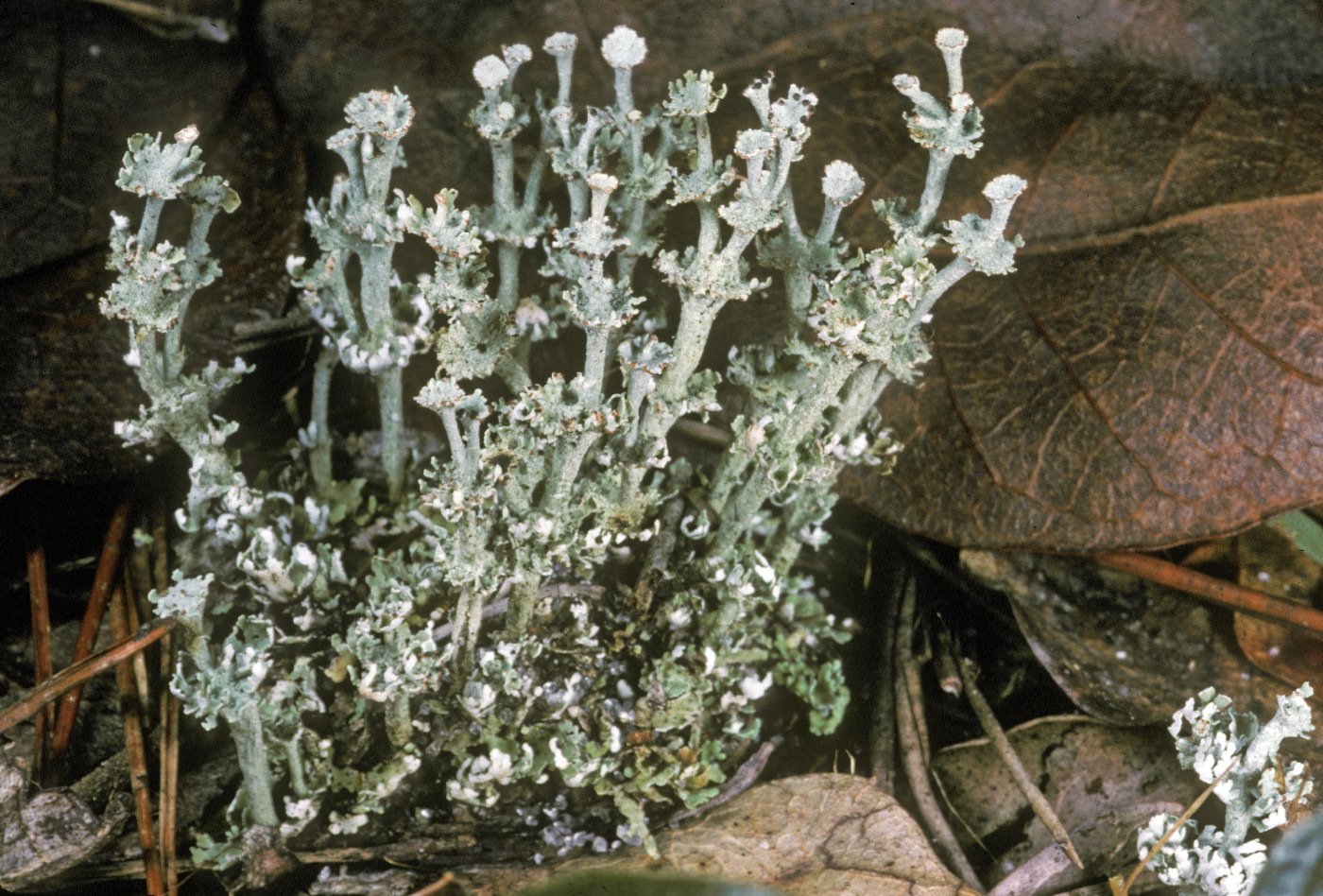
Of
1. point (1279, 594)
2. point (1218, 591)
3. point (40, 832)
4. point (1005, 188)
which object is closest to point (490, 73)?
point (1005, 188)

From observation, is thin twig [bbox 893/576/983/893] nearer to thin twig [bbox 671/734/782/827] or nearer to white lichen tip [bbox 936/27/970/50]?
thin twig [bbox 671/734/782/827]

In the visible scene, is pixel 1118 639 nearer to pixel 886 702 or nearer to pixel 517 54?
pixel 886 702

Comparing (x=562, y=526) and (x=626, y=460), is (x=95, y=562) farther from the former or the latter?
(x=626, y=460)

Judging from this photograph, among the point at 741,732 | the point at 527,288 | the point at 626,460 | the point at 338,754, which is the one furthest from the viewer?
the point at 527,288

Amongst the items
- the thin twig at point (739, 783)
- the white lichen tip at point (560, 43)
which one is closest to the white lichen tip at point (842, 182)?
the white lichen tip at point (560, 43)

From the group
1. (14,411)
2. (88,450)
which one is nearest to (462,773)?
(88,450)
